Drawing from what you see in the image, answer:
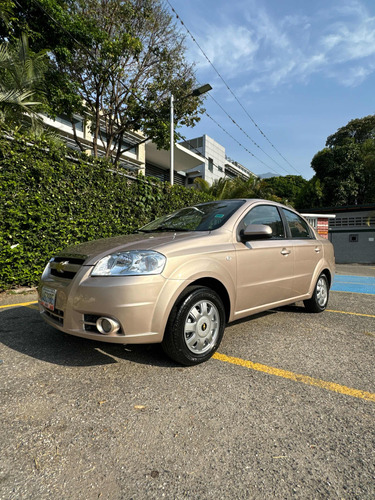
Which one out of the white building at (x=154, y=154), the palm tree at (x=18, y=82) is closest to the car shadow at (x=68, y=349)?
the palm tree at (x=18, y=82)

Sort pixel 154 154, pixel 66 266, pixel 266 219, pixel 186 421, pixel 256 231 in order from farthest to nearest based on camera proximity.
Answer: pixel 154 154 < pixel 266 219 < pixel 256 231 < pixel 66 266 < pixel 186 421

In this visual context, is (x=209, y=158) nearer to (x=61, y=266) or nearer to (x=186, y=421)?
(x=61, y=266)

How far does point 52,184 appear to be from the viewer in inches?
225

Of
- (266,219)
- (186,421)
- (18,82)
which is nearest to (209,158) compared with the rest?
(18,82)

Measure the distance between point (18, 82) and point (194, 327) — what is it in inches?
309

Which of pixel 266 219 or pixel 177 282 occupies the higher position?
pixel 266 219

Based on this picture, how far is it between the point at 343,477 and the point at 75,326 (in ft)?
6.25

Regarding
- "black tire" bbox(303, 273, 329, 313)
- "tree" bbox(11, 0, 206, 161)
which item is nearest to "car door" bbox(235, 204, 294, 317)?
"black tire" bbox(303, 273, 329, 313)

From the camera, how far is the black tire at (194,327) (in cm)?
241

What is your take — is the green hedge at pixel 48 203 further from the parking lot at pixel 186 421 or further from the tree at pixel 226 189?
the tree at pixel 226 189

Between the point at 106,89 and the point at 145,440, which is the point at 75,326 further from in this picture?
the point at 106,89

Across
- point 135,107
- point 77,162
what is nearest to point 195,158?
point 135,107

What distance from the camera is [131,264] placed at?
2.38 m

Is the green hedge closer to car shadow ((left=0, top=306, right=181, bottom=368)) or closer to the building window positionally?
car shadow ((left=0, top=306, right=181, bottom=368))
